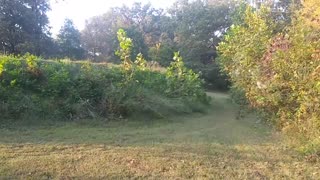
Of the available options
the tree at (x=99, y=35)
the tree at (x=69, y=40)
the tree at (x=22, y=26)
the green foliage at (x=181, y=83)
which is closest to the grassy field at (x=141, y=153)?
the green foliage at (x=181, y=83)

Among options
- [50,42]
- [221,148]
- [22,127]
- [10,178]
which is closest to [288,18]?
[221,148]

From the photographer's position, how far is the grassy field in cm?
457

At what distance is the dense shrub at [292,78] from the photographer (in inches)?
263

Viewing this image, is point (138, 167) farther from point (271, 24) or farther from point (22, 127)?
point (271, 24)

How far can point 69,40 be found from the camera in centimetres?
2562

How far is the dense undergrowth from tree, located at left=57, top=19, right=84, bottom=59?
1570 cm

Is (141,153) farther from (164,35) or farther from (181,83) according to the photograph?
(164,35)

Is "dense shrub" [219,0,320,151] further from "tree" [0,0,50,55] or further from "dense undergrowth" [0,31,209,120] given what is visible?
"tree" [0,0,50,55]

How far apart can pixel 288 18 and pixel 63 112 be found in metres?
10.5

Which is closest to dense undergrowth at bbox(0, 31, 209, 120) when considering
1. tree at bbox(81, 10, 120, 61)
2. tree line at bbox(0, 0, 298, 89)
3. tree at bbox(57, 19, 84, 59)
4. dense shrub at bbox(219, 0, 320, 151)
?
dense shrub at bbox(219, 0, 320, 151)

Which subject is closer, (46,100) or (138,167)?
(138,167)

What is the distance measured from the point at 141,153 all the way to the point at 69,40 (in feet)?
71.6

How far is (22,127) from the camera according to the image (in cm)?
679

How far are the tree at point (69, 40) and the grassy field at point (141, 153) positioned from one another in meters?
18.5
